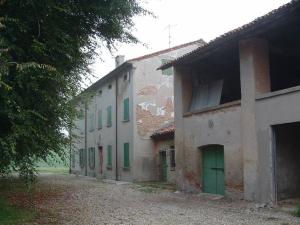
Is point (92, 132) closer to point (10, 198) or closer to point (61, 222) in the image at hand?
point (10, 198)

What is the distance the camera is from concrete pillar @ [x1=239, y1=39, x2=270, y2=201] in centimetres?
1273

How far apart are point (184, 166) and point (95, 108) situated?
1544cm

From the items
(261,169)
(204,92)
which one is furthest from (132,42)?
(204,92)

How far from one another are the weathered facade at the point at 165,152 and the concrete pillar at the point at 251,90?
27.0 ft

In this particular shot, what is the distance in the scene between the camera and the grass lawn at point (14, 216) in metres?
9.82

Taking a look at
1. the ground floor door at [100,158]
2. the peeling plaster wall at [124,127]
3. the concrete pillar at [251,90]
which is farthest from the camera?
the ground floor door at [100,158]

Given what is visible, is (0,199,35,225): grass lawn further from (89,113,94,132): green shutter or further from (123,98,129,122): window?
(89,113,94,132): green shutter

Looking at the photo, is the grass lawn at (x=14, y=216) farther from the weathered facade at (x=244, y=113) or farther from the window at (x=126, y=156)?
the window at (x=126, y=156)

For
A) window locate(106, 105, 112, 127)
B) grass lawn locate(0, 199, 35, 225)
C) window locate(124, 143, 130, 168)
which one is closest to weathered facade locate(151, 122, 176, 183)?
window locate(124, 143, 130, 168)

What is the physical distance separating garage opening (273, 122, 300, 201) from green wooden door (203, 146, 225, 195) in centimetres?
259

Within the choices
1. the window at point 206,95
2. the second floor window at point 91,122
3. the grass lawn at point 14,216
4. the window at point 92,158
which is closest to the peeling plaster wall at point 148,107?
the window at point 206,95

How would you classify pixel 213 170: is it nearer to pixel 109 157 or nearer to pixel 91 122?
pixel 109 157

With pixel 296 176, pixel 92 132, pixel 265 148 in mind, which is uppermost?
pixel 92 132

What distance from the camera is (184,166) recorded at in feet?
55.0
